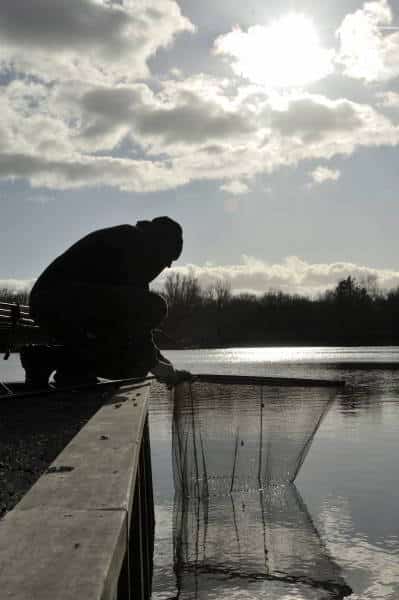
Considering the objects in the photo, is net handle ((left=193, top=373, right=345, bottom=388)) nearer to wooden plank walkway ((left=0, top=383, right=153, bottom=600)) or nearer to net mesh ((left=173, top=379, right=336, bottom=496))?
net mesh ((left=173, top=379, right=336, bottom=496))

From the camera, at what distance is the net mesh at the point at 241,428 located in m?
8.15

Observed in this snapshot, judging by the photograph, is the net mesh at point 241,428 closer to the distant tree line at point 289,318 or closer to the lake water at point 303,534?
the lake water at point 303,534

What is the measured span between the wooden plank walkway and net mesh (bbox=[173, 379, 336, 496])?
4212 millimetres

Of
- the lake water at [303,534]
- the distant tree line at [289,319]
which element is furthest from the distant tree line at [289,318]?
the lake water at [303,534]

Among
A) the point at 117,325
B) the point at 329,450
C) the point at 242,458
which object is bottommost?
the point at 329,450

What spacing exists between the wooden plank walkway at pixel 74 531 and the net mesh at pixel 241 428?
166 inches

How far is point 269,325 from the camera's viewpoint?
475ft

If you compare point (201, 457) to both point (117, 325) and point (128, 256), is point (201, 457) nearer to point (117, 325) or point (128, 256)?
point (117, 325)

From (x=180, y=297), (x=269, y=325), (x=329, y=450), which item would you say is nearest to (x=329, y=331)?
(x=269, y=325)

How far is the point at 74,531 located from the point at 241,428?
246 inches

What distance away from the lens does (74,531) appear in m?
2.30

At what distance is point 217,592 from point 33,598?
196 inches

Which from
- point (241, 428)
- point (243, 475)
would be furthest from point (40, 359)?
point (243, 475)

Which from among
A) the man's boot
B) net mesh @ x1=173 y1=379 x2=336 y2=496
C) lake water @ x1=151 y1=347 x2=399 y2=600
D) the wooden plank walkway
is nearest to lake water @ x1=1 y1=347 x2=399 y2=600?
lake water @ x1=151 y1=347 x2=399 y2=600
